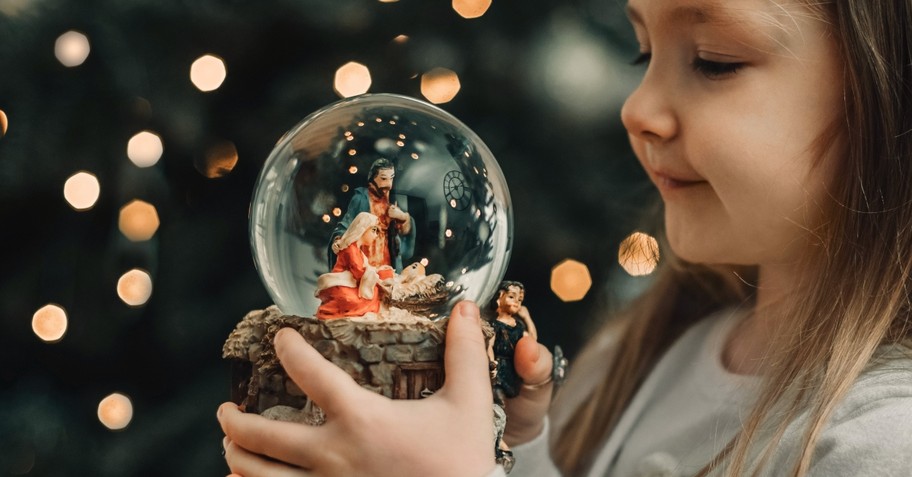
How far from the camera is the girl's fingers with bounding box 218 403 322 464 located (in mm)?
588

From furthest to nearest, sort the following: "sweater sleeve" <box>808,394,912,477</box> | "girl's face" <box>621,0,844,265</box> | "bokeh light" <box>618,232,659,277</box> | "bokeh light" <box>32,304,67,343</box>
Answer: "bokeh light" <box>618,232,659,277</box>
"bokeh light" <box>32,304,67,343</box>
"girl's face" <box>621,0,844,265</box>
"sweater sleeve" <box>808,394,912,477</box>

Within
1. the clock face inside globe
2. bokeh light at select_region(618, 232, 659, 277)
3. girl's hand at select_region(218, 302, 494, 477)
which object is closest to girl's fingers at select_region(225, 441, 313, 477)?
girl's hand at select_region(218, 302, 494, 477)

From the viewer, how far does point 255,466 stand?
0.61m

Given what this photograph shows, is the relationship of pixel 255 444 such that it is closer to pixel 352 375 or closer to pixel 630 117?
pixel 352 375

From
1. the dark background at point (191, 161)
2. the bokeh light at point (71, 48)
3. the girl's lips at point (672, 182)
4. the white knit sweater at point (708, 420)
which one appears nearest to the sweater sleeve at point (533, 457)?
the white knit sweater at point (708, 420)

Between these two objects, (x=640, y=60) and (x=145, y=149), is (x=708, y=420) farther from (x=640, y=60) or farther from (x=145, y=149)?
(x=145, y=149)

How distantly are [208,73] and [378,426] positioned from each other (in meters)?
0.53

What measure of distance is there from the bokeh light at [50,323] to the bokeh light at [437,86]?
17.8 inches

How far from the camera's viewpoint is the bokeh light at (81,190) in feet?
3.06

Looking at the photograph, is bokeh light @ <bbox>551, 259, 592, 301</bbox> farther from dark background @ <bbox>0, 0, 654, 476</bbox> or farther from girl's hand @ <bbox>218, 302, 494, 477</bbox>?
girl's hand @ <bbox>218, 302, 494, 477</bbox>

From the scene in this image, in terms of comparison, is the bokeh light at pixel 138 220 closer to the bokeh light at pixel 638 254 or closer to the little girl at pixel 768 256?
the little girl at pixel 768 256

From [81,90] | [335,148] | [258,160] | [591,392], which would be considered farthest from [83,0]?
[591,392]

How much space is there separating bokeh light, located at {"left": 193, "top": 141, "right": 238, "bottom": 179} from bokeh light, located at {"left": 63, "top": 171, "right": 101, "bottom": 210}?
105 mm

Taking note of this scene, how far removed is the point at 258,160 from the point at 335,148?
39 cm
